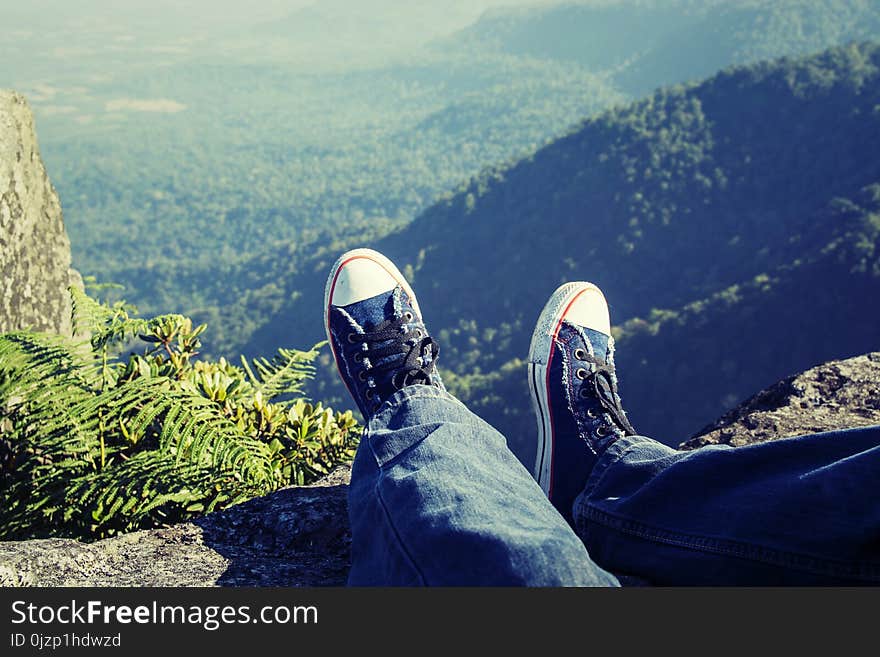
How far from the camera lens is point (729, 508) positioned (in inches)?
51.7

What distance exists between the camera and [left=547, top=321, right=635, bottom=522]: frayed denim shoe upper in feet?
5.87

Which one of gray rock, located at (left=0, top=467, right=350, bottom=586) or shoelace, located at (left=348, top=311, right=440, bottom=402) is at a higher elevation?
shoelace, located at (left=348, top=311, right=440, bottom=402)

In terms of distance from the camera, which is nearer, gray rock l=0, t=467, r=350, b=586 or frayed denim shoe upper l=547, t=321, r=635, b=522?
gray rock l=0, t=467, r=350, b=586

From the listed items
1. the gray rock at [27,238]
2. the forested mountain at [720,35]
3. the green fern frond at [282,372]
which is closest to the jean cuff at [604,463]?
A: the green fern frond at [282,372]

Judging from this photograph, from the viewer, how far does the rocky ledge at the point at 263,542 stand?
149 centimetres

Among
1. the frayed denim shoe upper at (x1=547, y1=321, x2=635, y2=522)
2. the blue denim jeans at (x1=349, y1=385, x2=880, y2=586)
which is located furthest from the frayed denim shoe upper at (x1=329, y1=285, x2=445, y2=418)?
the blue denim jeans at (x1=349, y1=385, x2=880, y2=586)

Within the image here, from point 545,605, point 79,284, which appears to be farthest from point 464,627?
point 79,284

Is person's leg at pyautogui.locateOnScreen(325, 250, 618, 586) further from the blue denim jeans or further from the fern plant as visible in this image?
the fern plant

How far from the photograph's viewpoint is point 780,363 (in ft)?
130

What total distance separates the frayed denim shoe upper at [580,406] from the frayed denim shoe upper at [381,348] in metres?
0.36

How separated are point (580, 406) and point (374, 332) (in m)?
0.72

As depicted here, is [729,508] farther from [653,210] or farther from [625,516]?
[653,210]

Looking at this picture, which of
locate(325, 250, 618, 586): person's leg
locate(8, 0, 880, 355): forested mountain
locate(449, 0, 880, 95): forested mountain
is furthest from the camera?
locate(449, 0, 880, 95): forested mountain

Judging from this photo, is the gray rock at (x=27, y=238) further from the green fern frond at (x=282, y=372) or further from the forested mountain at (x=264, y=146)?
the forested mountain at (x=264, y=146)
